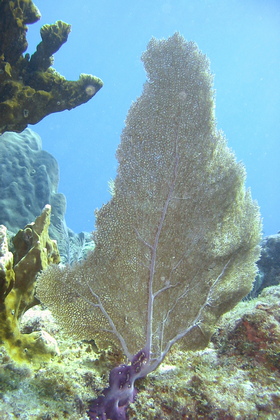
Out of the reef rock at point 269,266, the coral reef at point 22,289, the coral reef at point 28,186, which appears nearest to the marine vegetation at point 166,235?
the coral reef at point 22,289

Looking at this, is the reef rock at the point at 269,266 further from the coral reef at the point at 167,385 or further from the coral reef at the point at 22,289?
the coral reef at the point at 22,289

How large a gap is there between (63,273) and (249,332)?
2.27m

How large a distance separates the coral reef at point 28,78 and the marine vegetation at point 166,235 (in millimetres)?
Answer: 3020

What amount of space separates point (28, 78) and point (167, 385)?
20.2ft

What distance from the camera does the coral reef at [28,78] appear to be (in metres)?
5.26

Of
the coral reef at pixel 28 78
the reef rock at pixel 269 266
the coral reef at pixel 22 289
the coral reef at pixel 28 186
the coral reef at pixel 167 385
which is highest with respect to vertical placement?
the coral reef at pixel 28 186

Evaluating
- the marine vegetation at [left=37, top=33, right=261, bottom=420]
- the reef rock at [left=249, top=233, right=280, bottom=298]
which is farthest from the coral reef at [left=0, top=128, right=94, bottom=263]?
the marine vegetation at [left=37, top=33, right=261, bottom=420]

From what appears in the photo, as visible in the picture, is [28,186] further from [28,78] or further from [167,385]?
[167,385]

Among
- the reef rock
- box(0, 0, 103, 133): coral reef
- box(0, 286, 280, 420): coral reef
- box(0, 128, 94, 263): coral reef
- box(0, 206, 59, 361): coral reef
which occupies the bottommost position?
box(0, 286, 280, 420): coral reef

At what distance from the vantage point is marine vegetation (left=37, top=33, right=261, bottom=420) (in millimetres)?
2949

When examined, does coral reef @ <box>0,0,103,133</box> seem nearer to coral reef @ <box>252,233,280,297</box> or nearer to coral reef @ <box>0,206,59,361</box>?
coral reef @ <box>0,206,59,361</box>

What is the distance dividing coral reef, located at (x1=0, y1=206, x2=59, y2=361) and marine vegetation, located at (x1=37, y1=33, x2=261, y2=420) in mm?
206

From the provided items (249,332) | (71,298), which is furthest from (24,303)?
(249,332)

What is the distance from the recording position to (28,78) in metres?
5.96
